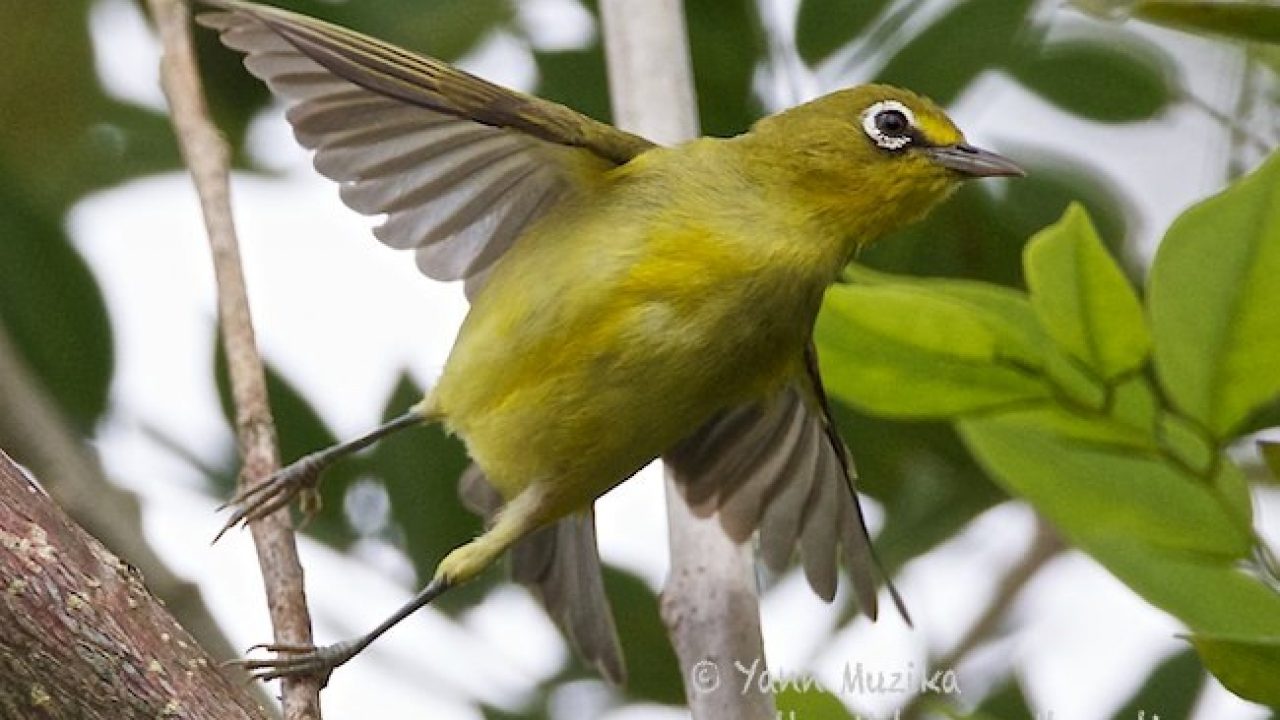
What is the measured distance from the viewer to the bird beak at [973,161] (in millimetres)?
2572

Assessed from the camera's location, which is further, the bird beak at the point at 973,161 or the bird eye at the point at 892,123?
the bird eye at the point at 892,123

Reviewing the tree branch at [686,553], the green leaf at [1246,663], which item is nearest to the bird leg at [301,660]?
the tree branch at [686,553]

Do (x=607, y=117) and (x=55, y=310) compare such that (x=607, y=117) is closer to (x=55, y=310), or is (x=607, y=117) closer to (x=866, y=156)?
(x=866, y=156)

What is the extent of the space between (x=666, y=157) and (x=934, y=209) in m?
0.41

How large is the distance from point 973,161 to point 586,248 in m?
0.51

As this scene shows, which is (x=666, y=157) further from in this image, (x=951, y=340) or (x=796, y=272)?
(x=951, y=340)

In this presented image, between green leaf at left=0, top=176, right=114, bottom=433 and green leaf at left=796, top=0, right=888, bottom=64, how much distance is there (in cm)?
110

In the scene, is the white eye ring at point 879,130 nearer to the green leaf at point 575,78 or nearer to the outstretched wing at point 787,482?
the outstretched wing at point 787,482

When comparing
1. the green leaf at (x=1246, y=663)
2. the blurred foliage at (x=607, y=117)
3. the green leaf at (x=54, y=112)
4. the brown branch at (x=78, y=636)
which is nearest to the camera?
the green leaf at (x=1246, y=663)

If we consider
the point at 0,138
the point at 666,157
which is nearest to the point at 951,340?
the point at 666,157

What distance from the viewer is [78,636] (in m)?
1.68

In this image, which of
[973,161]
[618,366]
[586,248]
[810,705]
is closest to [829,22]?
[973,161]

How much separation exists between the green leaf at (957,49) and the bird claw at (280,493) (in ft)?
3.21

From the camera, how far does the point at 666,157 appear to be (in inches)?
107
